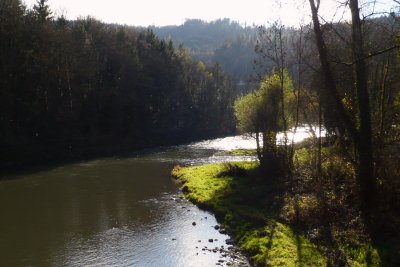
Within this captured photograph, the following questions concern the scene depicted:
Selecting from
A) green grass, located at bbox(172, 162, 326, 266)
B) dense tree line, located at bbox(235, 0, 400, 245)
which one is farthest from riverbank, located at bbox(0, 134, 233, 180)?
dense tree line, located at bbox(235, 0, 400, 245)

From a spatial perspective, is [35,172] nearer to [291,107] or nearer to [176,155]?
[176,155]

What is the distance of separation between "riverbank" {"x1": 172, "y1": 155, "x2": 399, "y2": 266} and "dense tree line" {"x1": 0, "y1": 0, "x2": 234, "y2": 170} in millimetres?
34042

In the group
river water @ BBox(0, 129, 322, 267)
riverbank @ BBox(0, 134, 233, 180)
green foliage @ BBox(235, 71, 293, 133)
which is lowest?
river water @ BBox(0, 129, 322, 267)

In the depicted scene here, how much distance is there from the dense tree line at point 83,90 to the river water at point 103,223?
61.0 feet

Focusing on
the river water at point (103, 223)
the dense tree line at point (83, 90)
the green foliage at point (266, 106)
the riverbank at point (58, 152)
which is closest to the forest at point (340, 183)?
the river water at point (103, 223)

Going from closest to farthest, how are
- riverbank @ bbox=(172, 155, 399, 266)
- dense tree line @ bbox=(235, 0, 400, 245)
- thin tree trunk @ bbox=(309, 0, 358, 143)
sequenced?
riverbank @ bbox=(172, 155, 399, 266) → dense tree line @ bbox=(235, 0, 400, 245) → thin tree trunk @ bbox=(309, 0, 358, 143)

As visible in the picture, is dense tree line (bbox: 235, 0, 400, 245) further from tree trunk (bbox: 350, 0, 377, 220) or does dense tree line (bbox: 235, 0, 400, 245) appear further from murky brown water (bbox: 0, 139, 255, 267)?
murky brown water (bbox: 0, 139, 255, 267)

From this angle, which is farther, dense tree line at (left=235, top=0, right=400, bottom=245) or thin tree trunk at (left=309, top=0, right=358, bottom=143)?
thin tree trunk at (left=309, top=0, right=358, bottom=143)

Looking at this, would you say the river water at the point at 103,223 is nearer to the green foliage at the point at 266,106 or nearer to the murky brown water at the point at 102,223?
the murky brown water at the point at 102,223

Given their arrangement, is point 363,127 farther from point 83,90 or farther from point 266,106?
point 83,90

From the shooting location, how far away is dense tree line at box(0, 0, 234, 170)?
58875mm

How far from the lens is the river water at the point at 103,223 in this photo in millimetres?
19938

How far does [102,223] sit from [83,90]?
5078 cm

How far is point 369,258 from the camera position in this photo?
594 inches
